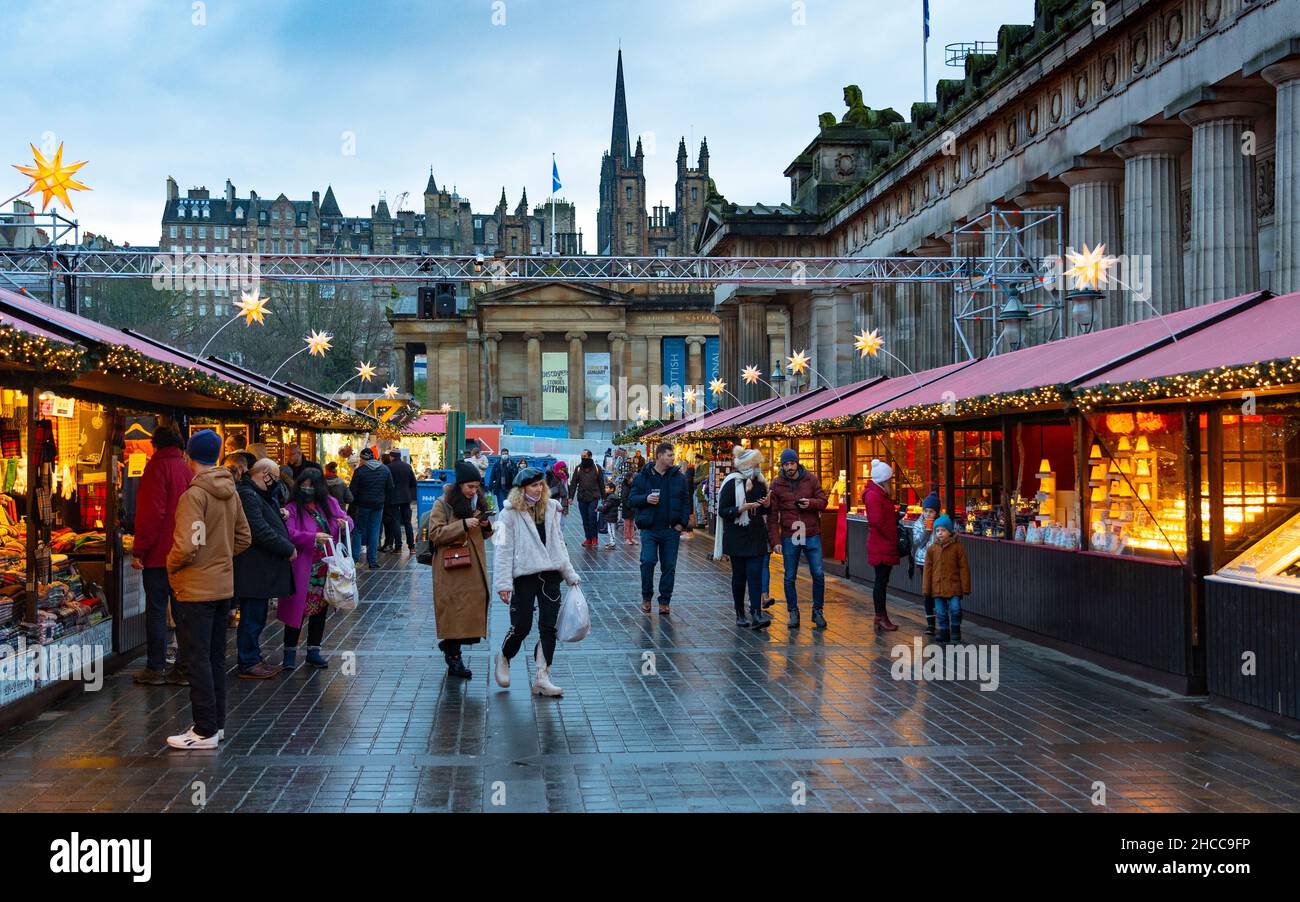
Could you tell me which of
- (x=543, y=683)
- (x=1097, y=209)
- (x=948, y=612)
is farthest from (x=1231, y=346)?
(x=1097, y=209)

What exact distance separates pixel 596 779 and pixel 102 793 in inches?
102

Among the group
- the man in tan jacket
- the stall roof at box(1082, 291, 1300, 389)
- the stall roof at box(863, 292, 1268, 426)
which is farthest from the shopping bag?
the stall roof at box(1082, 291, 1300, 389)

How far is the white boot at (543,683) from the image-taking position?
918cm

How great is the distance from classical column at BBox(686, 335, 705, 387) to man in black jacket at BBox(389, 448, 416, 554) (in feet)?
235

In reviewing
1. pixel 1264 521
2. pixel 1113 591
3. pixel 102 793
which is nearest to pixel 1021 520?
pixel 1113 591

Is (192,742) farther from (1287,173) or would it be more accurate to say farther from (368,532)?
(1287,173)

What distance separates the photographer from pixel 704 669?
10414 mm

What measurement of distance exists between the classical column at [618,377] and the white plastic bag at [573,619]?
84734mm

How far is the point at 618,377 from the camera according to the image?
96375 mm

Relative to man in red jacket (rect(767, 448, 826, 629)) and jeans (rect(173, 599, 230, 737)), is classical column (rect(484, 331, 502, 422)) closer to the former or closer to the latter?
man in red jacket (rect(767, 448, 826, 629))

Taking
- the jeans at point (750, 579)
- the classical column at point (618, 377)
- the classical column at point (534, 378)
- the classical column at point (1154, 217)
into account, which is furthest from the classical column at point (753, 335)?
the classical column at point (534, 378)

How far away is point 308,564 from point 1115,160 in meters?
20.3

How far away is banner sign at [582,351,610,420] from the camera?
313 ft
